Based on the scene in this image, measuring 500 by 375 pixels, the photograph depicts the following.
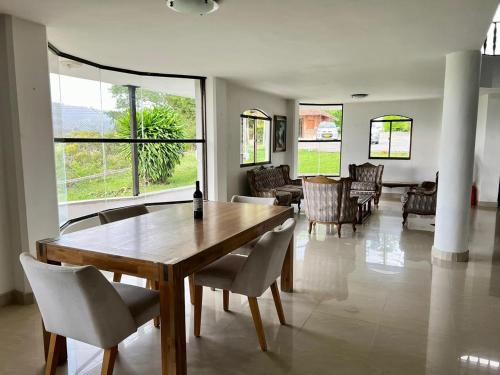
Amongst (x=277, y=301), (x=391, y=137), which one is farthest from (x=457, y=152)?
(x=391, y=137)

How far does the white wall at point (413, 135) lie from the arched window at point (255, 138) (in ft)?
9.35

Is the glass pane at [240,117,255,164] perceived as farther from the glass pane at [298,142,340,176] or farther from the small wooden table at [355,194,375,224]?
the glass pane at [298,142,340,176]

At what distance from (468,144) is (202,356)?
12.0 feet

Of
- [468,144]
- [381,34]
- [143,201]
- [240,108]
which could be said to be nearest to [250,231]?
[381,34]

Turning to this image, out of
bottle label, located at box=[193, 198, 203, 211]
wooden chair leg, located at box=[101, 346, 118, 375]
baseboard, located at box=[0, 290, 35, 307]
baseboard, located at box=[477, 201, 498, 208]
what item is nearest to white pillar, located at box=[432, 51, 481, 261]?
bottle label, located at box=[193, 198, 203, 211]

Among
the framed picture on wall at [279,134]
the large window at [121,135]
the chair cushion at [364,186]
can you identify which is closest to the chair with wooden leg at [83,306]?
the large window at [121,135]

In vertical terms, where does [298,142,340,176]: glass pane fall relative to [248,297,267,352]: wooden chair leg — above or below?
above

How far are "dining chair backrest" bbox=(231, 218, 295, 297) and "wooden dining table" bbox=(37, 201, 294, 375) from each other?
0.16 m

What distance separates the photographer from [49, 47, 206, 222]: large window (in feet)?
14.2

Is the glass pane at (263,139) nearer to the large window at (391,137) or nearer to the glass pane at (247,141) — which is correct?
the glass pane at (247,141)

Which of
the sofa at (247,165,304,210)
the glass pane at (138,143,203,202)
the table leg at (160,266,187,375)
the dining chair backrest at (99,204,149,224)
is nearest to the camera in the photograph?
the table leg at (160,266,187,375)

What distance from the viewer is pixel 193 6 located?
2.63m

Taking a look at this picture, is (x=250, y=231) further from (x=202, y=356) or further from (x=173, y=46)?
(x=173, y=46)

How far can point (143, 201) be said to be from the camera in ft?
18.5
